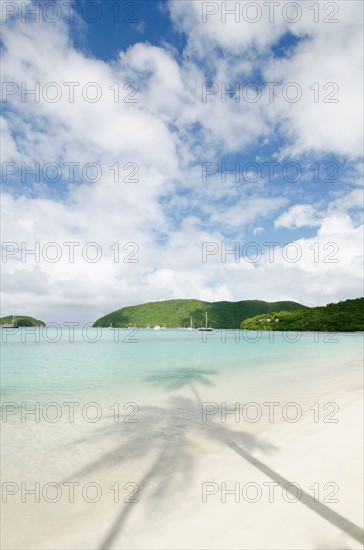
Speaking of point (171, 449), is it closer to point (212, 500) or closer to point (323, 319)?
point (212, 500)

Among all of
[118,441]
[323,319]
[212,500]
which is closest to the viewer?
[212,500]

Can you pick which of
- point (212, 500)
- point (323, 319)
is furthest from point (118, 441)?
point (323, 319)

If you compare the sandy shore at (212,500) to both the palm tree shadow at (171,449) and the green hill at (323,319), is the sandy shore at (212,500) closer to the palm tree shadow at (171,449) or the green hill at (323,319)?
the palm tree shadow at (171,449)

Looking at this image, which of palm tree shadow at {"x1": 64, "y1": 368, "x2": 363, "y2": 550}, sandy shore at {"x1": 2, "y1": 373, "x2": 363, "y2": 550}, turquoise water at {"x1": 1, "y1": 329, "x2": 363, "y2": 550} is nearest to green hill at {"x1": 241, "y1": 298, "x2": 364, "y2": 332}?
turquoise water at {"x1": 1, "y1": 329, "x2": 363, "y2": 550}

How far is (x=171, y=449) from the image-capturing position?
925cm

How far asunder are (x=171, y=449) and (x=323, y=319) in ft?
521

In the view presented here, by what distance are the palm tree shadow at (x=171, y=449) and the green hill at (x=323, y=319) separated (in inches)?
5895

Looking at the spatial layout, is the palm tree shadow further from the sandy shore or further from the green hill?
the green hill

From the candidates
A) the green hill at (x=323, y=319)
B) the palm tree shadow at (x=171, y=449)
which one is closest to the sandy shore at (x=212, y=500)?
the palm tree shadow at (x=171, y=449)

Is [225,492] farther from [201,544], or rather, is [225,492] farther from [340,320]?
[340,320]

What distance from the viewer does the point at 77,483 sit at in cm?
733

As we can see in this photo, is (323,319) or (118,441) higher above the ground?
(118,441)

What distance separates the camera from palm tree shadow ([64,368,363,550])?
5801mm

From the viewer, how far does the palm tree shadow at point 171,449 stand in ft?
19.0
